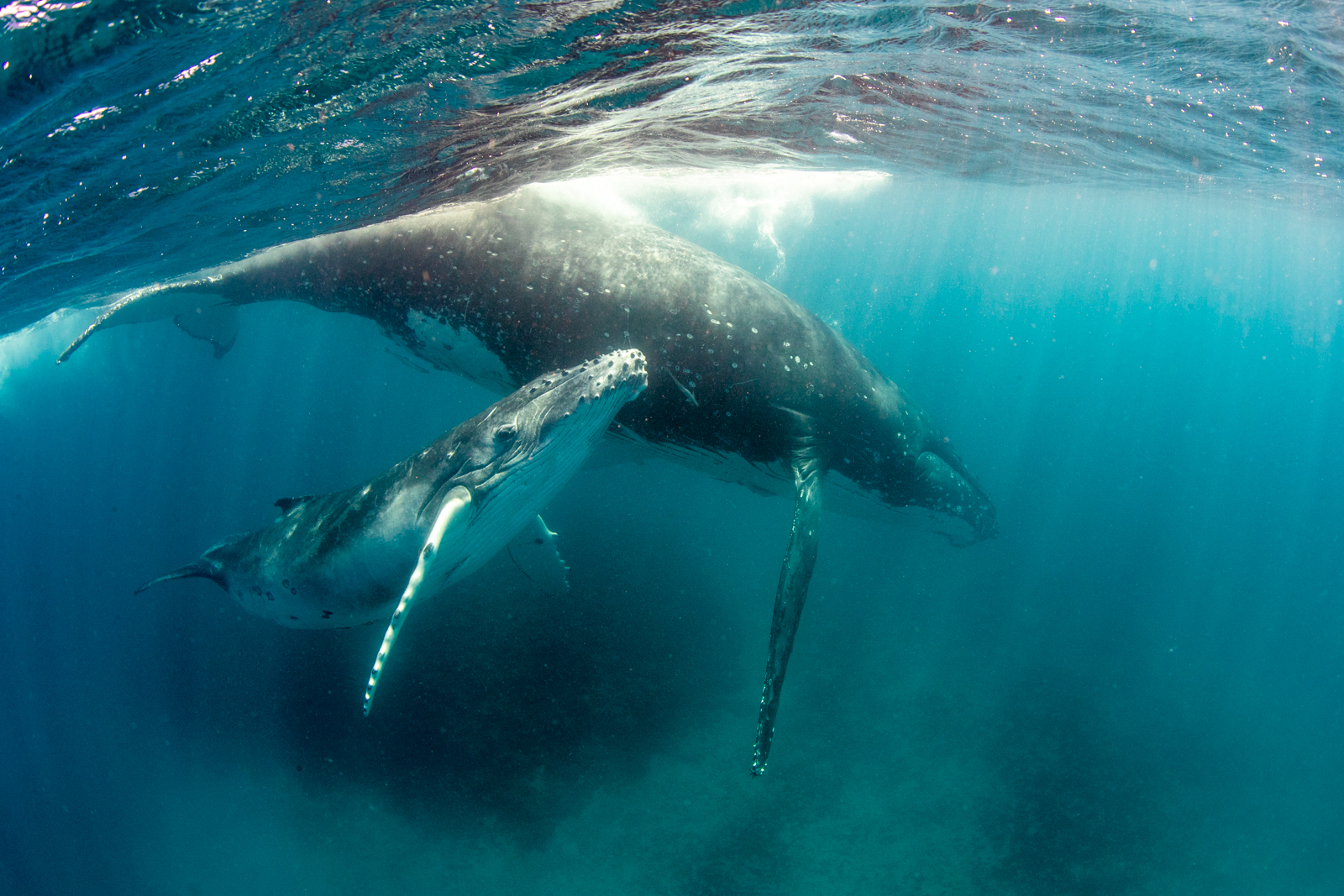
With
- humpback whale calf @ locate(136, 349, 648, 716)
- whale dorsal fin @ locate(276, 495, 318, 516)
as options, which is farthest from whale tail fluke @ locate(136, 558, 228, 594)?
whale dorsal fin @ locate(276, 495, 318, 516)

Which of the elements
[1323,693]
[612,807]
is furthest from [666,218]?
[1323,693]

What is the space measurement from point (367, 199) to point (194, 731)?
52.8 ft

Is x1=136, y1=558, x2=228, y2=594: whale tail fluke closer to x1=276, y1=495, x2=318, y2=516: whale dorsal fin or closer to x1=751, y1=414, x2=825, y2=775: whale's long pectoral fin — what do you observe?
x1=276, y1=495, x2=318, y2=516: whale dorsal fin

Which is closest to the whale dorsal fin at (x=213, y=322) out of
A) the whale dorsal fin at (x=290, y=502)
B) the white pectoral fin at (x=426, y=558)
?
the whale dorsal fin at (x=290, y=502)

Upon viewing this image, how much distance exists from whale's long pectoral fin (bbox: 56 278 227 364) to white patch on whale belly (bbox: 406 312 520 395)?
6.42 metres

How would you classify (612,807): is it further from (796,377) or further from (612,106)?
(612,106)

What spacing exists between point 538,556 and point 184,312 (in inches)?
402

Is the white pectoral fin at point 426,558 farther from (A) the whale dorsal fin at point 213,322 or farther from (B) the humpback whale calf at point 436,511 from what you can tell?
(A) the whale dorsal fin at point 213,322

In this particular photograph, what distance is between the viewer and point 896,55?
8836 mm

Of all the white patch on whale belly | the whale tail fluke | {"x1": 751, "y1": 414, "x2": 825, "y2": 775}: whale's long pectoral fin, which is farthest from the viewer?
the white patch on whale belly

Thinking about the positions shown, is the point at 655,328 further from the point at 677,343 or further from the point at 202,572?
the point at 202,572

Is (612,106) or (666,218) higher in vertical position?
(612,106)

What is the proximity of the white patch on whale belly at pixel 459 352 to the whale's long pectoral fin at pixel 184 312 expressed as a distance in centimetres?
642

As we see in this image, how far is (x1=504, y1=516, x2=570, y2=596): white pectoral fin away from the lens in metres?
9.02
